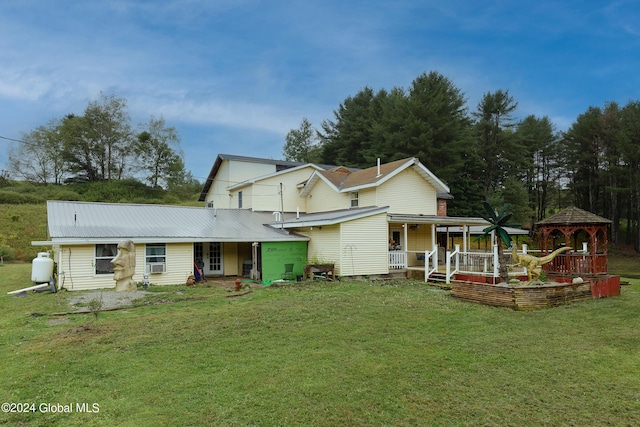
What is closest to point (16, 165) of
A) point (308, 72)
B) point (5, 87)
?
point (5, 87)

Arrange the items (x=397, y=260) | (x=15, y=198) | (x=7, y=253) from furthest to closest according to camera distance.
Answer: (x=15, y=198) < (x=7, y=253) < (x=397, y=260)

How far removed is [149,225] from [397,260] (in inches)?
451

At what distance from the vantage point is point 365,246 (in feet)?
54.9

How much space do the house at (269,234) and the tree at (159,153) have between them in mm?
28406

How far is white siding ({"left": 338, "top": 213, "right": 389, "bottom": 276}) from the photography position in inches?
640

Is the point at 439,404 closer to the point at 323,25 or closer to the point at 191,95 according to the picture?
the point at 323,25

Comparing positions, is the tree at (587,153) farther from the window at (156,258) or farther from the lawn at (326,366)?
the window at (156,258)

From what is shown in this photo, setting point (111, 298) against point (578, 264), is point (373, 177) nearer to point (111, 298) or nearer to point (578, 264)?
point (578, 264)

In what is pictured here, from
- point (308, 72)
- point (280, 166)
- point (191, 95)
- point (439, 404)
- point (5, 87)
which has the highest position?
point (308, 72)

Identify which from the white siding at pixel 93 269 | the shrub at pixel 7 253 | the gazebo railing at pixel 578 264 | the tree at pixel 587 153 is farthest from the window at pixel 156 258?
the tree at pixel 587 153

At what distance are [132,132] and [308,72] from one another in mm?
30367

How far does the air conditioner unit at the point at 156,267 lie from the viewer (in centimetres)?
1530

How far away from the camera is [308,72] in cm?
2606

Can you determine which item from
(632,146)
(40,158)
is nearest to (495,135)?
(632,146)
